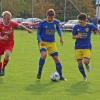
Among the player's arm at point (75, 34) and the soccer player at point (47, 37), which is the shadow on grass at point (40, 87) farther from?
the player's arm at point (75, 34)

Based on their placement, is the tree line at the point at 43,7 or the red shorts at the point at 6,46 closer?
the red shorts at the point at 6,46

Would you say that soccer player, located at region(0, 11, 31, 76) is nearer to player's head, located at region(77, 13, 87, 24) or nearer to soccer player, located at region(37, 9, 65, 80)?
soccer player, located at region(37, 9, 65, 80)

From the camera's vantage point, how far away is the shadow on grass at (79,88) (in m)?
11.1

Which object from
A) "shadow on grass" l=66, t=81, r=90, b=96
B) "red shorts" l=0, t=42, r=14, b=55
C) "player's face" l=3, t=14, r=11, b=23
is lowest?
"shadow on grass" l=66, t=81, r=90, b=96

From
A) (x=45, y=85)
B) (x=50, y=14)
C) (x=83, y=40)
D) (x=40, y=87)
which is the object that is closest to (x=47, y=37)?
(x=50, y=14)

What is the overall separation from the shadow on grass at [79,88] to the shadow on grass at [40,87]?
1.70 feet

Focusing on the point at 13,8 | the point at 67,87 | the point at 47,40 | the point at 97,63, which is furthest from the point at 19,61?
the point at 13,8

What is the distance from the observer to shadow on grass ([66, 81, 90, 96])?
11094mm

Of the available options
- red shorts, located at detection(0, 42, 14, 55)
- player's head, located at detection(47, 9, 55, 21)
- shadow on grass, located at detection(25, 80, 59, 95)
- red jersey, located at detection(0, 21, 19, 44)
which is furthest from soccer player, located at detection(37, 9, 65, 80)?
red shorts, located at detection(0, 42, 14, 55)

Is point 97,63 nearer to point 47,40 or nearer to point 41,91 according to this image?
point 47,40

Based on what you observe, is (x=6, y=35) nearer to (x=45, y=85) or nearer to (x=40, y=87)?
(x=45, y=85)

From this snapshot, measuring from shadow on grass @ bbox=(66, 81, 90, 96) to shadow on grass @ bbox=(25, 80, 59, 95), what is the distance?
517mm

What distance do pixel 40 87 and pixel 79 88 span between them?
0.97 m

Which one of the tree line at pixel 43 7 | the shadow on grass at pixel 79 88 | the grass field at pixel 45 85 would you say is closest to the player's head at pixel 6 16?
the grass field at pixel 45 85
